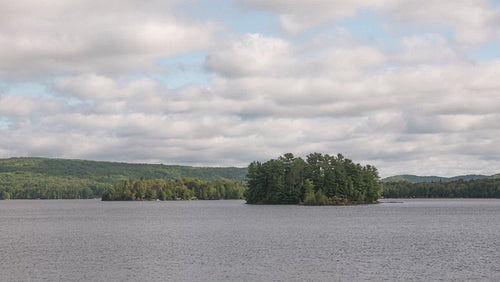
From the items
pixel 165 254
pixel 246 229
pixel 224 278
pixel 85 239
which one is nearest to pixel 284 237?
pixel 246 229

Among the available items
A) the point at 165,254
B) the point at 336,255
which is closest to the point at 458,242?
the point at 336,255

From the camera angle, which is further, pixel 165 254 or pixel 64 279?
pixel 165 254

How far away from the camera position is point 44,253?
69.1 m

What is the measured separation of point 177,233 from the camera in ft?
321

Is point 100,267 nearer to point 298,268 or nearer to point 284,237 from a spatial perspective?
point 298,268

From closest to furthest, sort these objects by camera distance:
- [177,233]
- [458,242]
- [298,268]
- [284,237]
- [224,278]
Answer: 1. [224,278]
2. [298,268]
3. [458,242]
4. [284,237]
5. [177,233]

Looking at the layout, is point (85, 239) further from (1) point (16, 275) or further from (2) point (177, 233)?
(1) point (16, 275)

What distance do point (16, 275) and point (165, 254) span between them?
62.7 feet

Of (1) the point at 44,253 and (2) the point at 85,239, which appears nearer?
(1) the point at 44,253

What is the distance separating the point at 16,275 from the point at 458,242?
6093 cm

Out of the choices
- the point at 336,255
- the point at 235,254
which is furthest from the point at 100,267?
the point at 336,255

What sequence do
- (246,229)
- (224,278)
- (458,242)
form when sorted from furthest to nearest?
(246,229) → (458,242) → (224,278)

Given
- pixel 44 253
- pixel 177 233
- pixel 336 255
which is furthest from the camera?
pixel 177 233

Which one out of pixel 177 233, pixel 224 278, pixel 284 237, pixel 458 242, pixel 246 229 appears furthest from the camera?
pixel 246 229
